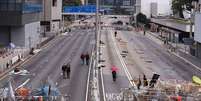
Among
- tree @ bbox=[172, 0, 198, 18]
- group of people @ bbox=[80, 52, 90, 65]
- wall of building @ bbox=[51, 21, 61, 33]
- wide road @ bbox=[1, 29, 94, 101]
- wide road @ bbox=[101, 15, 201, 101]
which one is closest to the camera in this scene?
wide road @ bbox=[1, 29, 94, 101]

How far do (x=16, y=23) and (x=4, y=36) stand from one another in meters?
4.07

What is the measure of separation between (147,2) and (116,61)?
108069 millimetres

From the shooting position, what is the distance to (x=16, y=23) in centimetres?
8312

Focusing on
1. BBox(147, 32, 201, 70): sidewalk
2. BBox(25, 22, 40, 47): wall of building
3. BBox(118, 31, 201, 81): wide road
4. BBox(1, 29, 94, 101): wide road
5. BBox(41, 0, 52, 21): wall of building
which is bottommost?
BBox(147, 32, 201, 70): sidewalk

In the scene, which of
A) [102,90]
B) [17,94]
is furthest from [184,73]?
[17,94]

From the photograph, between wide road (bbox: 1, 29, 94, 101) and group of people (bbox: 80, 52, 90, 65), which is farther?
group of people (bbox: 80, 52, 90, 65)

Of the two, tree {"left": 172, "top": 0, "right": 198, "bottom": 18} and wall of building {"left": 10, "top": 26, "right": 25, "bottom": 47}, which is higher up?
tree {"left": 172, "top": 0, "right": 198, "bottom": 18}

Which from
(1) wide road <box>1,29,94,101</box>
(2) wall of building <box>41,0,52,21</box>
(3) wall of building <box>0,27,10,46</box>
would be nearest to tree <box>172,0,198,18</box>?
(2) wall of building <box>41,0,52,21</box>

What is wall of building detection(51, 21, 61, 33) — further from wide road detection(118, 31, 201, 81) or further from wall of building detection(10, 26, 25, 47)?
wide road detection(118, 31, 201, 81)

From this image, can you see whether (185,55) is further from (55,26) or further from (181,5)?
(55,26)

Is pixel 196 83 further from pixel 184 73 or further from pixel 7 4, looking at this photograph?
pixel 7 4

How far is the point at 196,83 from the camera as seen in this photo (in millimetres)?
37312

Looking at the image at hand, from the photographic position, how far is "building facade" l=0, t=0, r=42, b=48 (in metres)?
82.6

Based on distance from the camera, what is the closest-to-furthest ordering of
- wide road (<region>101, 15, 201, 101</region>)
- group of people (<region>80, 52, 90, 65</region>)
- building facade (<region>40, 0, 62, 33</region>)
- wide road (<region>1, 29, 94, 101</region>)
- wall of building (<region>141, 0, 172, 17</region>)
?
1. wide road (<region>1, 29, 94, 101</region>)
2. wide road (<region>101, 15, 201, 101</region>)
3. group of people (<region>80, 52, 90, 65</region>)
4. building facade (<region>40, 0, 62, 33</region>)
5. wall of building (<region>141, 0, 172, 17</region>)
